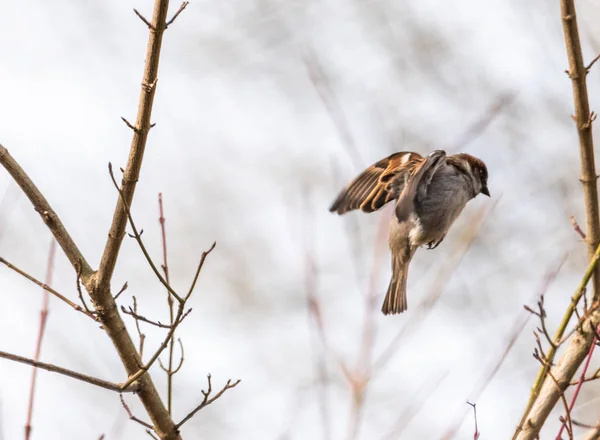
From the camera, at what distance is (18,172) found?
2.27m

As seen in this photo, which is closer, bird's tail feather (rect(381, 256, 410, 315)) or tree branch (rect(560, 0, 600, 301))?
tree branch (rect(560, 0, 600, 301))

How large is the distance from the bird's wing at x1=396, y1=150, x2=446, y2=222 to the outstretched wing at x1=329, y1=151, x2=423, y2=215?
10 cm

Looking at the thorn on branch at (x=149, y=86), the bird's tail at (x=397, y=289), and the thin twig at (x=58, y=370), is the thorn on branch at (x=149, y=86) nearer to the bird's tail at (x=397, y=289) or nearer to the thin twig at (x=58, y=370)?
the thin twig at (x=58, y=370)

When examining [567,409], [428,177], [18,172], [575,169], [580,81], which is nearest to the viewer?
[567,409]

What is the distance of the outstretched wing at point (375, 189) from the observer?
4.01 metres

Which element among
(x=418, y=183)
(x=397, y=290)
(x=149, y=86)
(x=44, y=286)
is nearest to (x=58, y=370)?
(x=44, y=286)

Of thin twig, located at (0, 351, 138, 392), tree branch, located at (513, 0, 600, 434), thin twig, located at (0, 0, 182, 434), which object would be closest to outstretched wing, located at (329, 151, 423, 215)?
tree branch, located at (513, 0, 600, 434)

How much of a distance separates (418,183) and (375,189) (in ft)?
0.89

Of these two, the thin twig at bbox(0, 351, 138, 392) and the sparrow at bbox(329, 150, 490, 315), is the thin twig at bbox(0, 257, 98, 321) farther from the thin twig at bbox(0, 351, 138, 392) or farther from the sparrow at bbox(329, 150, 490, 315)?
the sparrow at bbox(329, 150, 490, 315)

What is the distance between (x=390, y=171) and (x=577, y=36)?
1.61 metres

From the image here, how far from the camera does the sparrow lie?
4070 millimetres

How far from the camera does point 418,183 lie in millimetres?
3891

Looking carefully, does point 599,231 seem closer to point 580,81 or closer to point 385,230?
point 580,81

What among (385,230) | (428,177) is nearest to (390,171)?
(428,177)
